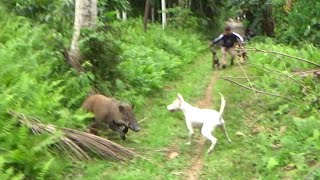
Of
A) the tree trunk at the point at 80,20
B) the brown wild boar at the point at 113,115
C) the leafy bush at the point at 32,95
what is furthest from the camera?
the tree trunk at the point at 80,20

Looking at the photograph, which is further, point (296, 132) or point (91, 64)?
point (91, 64)

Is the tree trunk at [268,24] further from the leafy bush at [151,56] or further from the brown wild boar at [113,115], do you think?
the brown wild boar at [113,115]

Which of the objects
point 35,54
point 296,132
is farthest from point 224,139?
point 35,54

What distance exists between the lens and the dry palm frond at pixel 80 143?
23.6ft

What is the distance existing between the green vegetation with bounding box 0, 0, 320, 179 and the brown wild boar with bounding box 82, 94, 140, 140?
210mm

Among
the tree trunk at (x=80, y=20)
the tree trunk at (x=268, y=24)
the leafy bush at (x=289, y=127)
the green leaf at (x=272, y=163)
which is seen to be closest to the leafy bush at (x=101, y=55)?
A: the tree trunk at (x=80, y=20)

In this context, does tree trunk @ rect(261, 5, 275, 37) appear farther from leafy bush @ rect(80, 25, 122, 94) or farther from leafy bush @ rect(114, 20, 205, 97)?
leafy bush @ rect(80, 25, 122, 94)

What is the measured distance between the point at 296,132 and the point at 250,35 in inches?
774

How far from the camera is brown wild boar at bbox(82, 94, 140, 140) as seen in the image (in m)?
8.36

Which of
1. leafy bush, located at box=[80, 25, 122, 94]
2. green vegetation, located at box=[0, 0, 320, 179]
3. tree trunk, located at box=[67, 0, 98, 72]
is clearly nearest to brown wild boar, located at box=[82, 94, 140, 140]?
green vegetation, located at box=[0, 0, 320, 179]

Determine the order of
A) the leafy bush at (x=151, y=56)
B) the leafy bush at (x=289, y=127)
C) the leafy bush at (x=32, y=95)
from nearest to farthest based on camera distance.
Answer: the leafy bush at (x=32, y=95) < the leafy bush at (x=289, y=127) < the leafy bush at (x=151, y=56)

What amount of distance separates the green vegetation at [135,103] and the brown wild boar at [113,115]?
21 centimetres

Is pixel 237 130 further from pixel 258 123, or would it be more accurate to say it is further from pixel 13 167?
pixel 13 167

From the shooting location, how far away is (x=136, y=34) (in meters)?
19.1
